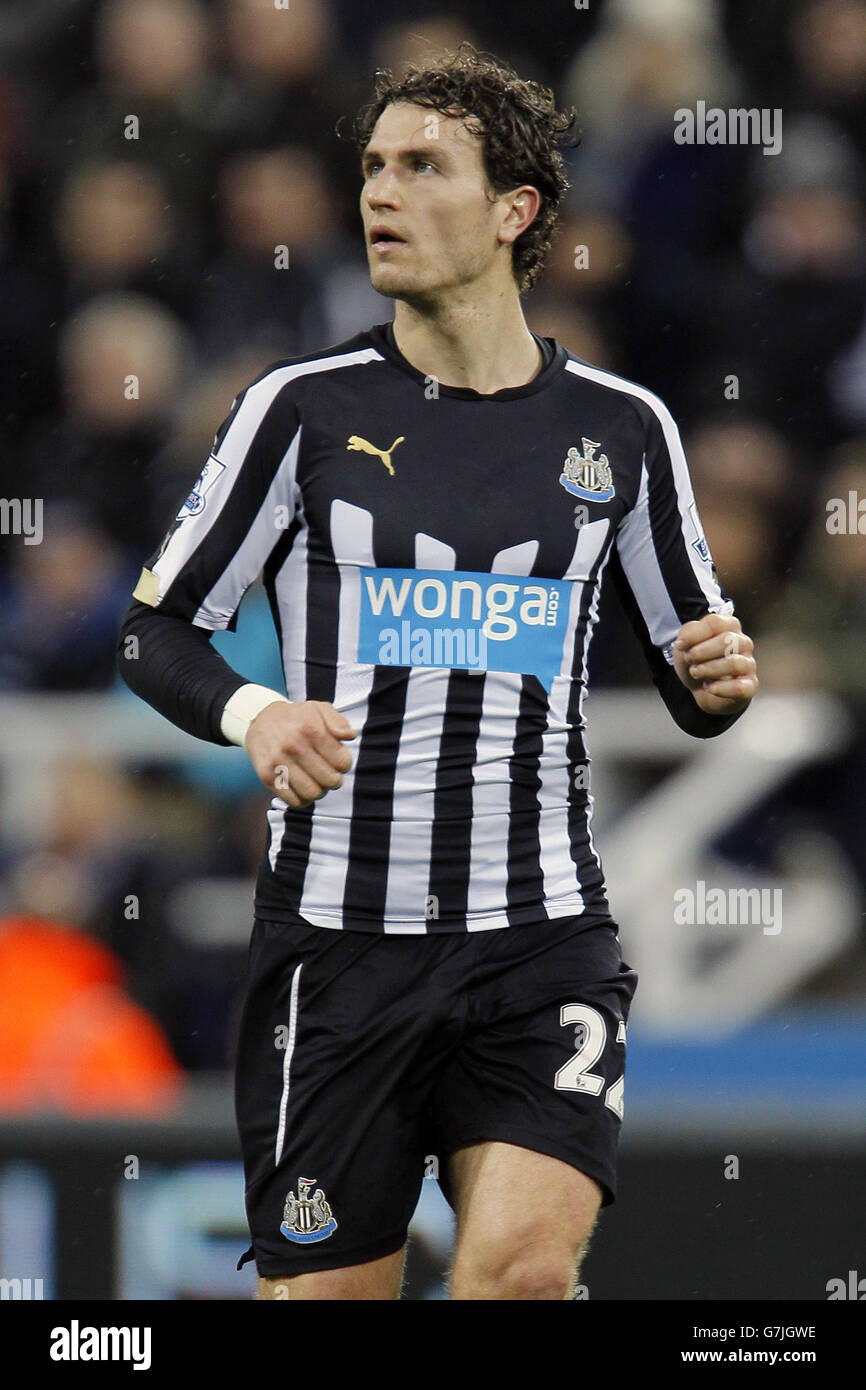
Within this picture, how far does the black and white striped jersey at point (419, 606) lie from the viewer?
3188mm

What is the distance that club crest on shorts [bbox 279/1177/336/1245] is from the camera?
311 cm

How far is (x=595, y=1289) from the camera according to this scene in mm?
4684

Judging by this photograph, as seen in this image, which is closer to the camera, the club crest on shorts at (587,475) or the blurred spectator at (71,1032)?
the club crest on shorts at (587,475)

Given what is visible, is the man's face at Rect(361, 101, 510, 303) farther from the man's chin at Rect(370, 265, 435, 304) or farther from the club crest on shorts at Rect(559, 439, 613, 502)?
the club crest on shorts at Rect(559, 439, 613, 502)

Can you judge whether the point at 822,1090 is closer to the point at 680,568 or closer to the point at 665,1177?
the point at 665,1177

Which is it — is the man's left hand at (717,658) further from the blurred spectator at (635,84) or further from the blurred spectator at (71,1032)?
the blurred spectator at (635,84)

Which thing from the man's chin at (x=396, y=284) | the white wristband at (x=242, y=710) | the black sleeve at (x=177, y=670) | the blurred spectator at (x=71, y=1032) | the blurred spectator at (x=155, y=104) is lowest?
the blurred spectator at (x=71, y=1032)

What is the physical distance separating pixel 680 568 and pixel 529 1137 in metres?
1.09

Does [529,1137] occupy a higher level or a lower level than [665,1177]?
higher

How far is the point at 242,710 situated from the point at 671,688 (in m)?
0.90

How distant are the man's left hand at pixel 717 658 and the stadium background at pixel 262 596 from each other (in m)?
1.99

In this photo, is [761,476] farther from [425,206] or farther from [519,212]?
[425,206]

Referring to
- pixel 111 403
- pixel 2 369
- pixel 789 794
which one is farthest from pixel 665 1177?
pixel 2 369

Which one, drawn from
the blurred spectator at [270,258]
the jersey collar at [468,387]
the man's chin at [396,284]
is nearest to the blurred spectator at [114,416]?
the blurred spectator at [270,258]
